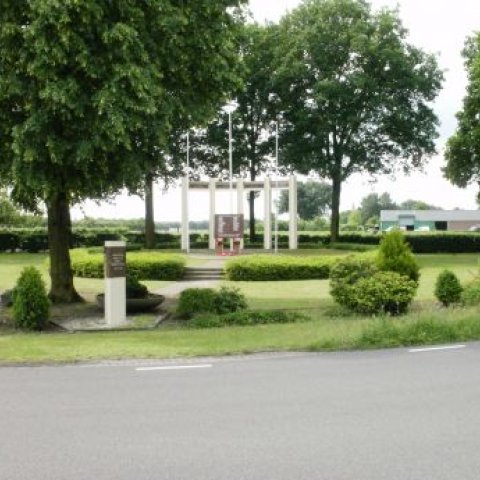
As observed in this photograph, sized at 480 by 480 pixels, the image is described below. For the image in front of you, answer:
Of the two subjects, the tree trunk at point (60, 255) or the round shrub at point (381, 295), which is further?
the tree trunk at point (60, 255)

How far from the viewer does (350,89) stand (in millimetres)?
47062

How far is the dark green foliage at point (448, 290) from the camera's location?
1780 centimetres

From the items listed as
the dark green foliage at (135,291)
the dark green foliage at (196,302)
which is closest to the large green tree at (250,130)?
the dark green foliage at (135,291)

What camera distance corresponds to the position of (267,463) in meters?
5.46

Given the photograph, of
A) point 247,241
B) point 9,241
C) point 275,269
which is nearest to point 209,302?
point 275,269

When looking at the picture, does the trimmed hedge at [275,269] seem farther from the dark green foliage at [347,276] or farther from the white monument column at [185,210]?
the white monument column at [185,210]

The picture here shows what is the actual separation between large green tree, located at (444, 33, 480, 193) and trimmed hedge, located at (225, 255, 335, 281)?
1800 cm

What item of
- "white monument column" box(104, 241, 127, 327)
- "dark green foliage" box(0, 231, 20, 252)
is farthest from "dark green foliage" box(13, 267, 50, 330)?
"dark green foliage" box(0, 231, 20, 252)

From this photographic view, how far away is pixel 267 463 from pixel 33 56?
11978 mm

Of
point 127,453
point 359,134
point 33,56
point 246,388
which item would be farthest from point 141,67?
point 359,134

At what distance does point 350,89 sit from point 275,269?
2243 centimetres

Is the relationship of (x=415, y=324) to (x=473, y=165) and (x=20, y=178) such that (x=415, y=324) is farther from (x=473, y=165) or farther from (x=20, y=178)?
(x=473, y=165)

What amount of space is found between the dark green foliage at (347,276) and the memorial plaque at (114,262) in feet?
16.2

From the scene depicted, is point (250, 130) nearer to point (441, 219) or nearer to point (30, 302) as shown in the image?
Answer: point (30, 302)
